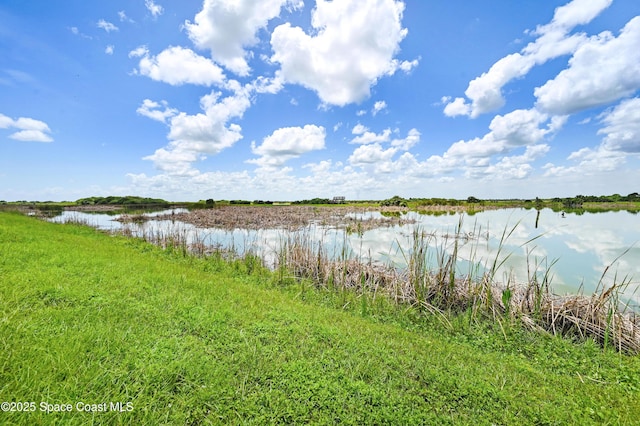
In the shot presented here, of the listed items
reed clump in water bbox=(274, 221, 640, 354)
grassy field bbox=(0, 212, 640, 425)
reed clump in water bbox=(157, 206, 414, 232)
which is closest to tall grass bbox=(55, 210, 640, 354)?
reed clump in water bbox=(274, 221, 640, 354)

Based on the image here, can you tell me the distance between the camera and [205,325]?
416 cm

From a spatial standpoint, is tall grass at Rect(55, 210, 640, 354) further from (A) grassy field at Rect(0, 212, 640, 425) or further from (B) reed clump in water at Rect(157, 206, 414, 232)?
(B) reed clump in water at Rect(157, 206, 414, 232)

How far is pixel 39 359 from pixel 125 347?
2.37ft

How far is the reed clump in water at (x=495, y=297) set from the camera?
5.09m

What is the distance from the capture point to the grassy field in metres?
2.58

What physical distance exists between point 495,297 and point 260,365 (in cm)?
559

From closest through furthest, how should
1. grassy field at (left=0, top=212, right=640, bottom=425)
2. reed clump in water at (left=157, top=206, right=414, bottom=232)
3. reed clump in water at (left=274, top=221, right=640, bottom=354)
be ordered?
grassy field at (left=0, top=212, right=640, bottom=425), reed clump in water at (left=274, top=221, right=640, bottom=354), reed clump in water at (left=157, top=206, right=414, bottom=232)

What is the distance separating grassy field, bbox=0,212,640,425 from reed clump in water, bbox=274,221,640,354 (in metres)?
0.53

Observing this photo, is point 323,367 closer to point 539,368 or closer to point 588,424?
point 588,424

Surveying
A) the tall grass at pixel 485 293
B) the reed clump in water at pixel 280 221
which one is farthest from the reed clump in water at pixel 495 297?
the reed clump in water at pixel 280 221

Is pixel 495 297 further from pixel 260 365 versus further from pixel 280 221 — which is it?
pixel 280 221

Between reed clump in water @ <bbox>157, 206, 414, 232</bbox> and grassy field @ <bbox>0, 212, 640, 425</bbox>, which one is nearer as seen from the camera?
grassy field @ <bbox>0, 212, 640, 425</bbox>

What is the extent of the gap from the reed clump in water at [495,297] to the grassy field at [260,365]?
528mm

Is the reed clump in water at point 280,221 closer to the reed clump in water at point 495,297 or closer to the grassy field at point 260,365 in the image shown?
the reed clump in water at point 495,297
